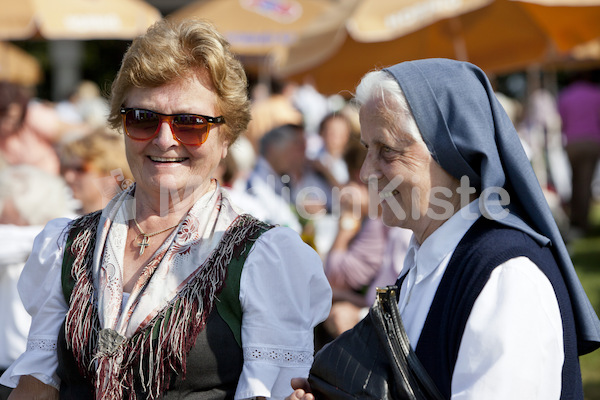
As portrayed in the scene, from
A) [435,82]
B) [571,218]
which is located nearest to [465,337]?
[435,82]

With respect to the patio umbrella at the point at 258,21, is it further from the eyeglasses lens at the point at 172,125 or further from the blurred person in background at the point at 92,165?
the eyeglasses lens at the point at 172,125

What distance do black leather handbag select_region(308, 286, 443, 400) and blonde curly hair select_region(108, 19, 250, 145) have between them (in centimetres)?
85

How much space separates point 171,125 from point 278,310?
662 millimetres

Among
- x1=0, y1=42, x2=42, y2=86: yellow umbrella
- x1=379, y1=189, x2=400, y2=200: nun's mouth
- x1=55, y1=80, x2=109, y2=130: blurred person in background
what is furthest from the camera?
x1=0, y1=42, x2=42, y2=86: yellow umbrella

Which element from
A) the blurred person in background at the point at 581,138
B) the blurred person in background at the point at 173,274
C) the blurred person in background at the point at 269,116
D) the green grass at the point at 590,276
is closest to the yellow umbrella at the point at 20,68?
the blurred person in background at the point at 269,116

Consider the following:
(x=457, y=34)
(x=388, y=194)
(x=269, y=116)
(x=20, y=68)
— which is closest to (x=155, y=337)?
(x=388, y=194)

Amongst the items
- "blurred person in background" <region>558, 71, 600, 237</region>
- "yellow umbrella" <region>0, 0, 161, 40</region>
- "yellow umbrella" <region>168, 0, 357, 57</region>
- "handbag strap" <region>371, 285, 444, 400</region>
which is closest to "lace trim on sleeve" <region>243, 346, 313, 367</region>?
"handbag strap" <region>371, 285, 444, 400</region>

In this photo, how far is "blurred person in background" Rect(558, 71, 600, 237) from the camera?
33.5 ft

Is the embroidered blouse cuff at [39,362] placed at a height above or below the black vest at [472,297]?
below

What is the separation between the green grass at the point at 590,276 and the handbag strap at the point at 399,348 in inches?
142

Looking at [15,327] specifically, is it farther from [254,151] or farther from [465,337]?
[254,151]

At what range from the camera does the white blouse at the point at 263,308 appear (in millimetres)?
2129

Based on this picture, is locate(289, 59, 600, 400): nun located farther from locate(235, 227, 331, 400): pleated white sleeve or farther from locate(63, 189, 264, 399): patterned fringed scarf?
locate(63, 189, 264, 399): patterned fringed scarf

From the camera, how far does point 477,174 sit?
6.17 ft
